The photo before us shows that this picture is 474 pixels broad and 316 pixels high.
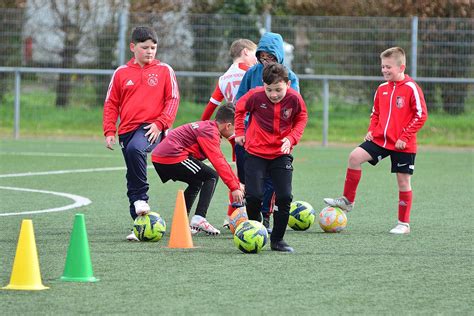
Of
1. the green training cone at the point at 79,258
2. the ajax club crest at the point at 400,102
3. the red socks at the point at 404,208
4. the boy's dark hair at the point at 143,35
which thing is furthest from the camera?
the ajax club crest at the point at 400,102

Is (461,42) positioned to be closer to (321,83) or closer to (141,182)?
(321,83)

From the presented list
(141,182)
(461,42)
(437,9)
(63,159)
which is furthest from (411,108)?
(437,9)

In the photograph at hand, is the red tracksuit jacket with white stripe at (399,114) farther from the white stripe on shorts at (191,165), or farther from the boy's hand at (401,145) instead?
the white stripe on shorts at (191,165)

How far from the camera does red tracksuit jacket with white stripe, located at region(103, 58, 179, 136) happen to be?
9.19 meters

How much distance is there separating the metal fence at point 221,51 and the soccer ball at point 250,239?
14293 millimetres

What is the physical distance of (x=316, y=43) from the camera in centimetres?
2270

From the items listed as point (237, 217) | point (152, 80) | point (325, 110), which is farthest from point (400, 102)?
point (325, 110)

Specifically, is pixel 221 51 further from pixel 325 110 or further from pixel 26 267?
pixel 26 267

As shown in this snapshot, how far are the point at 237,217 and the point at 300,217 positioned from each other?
2.09 ft

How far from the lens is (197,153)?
9305 mm

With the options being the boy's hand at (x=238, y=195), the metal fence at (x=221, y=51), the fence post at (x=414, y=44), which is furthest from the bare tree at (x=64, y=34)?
the boy's hand at (x=238, y=195)

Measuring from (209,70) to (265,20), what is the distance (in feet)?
5.47

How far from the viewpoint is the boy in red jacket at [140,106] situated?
9.06 metres

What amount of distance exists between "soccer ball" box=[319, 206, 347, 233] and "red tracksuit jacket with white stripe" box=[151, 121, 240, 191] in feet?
3.69
